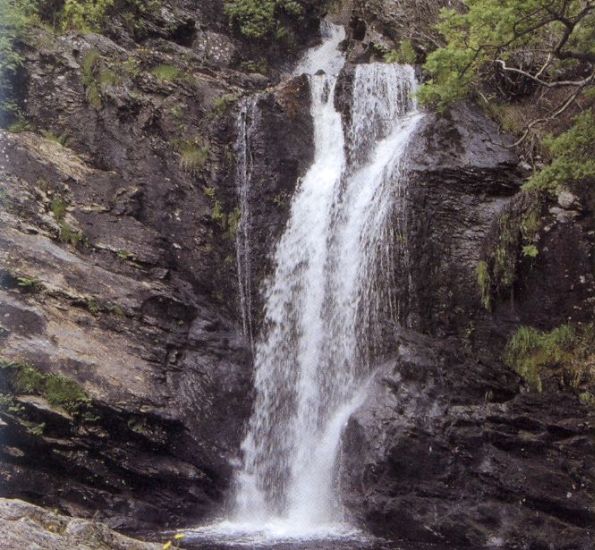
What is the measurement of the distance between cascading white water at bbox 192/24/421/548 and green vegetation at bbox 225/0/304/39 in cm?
434

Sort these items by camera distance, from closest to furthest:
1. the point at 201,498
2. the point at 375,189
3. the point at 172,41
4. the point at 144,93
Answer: the point at 201,498, the point at 375,189, the point at 144,93, the point at 172,41

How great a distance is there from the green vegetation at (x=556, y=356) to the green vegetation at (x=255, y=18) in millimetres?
10369

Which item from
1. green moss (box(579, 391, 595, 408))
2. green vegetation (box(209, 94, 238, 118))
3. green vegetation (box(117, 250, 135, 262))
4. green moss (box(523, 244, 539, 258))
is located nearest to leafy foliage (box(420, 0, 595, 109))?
green moss (box(523, 244, 539, 258))

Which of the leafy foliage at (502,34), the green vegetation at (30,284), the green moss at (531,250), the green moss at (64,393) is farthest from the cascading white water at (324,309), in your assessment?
the green vegetation at (30,284)

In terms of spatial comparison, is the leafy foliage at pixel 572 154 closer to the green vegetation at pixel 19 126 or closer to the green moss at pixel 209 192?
the green moss at pixel 209 192

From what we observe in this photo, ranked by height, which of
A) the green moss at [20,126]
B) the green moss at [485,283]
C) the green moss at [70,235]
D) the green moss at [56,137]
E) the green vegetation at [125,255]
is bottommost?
the green moss at [485,283]

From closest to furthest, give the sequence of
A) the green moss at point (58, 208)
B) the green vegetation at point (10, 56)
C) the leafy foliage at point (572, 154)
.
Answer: the leafy foliage at point (572, 154) < the green moss at point (58, 208) < the green vegetation at point (10, 56)

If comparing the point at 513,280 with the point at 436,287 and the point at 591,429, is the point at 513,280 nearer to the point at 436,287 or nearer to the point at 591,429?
the point at 436,287

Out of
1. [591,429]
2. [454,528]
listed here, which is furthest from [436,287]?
[454,528]

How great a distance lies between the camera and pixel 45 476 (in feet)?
25.2

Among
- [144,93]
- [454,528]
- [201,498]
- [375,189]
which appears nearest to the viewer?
[454,528]

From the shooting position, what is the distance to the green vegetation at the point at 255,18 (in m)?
15.2

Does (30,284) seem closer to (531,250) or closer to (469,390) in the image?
(469,390)

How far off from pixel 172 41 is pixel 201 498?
419 inches
